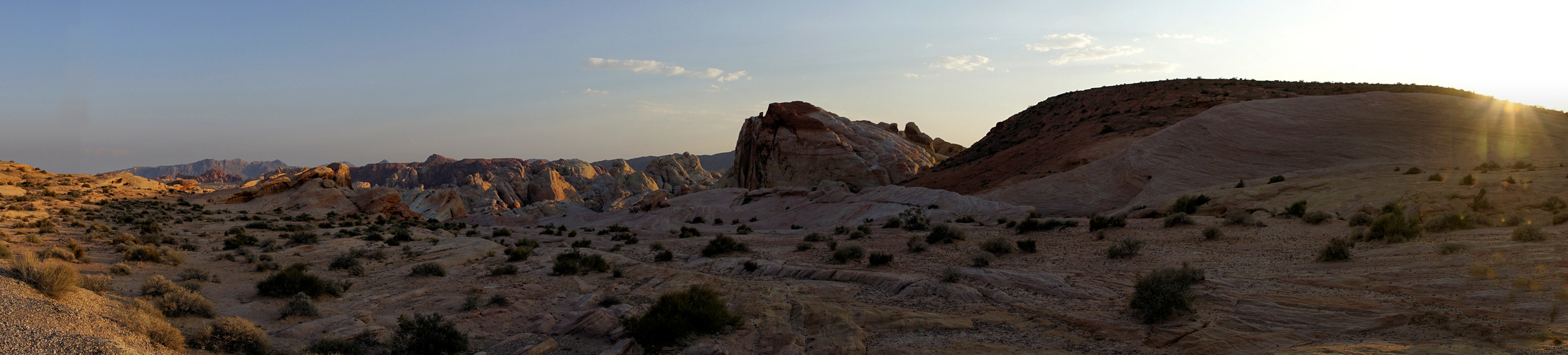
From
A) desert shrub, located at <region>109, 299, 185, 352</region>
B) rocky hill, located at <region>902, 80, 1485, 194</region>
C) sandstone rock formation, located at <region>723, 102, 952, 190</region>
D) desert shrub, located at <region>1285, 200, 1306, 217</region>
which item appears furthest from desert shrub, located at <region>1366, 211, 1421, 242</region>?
sandstone rock formation, located at <region>723, 102, 952, 190</region>

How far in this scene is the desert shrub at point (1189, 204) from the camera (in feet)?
70.1

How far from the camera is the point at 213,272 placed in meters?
14.6

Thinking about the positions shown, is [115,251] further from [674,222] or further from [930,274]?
[674,222]

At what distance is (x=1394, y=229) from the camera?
39.6ft

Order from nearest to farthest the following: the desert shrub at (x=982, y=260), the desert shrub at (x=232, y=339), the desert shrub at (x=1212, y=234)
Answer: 1. the desert shrub at (x=232, y=339)
2. the desert shrub at (x=982, y=260)
3. the desert shrub at (x=1212, y=234)

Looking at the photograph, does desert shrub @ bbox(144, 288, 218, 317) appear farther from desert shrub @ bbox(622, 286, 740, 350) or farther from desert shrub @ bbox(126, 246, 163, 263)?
desert shrub @ bbox(126, 246, 163, 263)

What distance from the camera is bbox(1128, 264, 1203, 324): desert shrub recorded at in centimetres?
834

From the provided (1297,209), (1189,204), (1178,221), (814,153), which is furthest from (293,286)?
(814,153)

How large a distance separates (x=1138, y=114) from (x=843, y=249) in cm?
4239

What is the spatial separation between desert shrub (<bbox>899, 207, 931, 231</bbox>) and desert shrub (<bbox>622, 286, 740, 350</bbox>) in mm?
16295

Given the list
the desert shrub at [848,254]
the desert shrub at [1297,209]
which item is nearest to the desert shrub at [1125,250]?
the desert shrub at [848,254]

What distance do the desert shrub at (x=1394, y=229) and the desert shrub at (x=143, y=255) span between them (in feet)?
91.7

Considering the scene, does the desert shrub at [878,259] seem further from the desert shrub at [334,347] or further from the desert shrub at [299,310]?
the desert shrub at [299,310]

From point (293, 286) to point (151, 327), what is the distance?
5314mm
